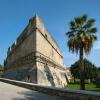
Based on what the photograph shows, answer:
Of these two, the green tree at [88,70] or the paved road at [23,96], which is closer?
the paved road at [23,96]

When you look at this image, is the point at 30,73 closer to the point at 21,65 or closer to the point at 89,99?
the point at 21,65

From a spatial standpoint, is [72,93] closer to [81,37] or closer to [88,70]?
[81,37]

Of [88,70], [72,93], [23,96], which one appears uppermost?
[88,70]

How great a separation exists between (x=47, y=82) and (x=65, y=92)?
15.8m

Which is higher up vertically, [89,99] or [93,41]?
[93,41]

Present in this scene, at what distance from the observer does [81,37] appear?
2734cm

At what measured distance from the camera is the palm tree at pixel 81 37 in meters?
26.8

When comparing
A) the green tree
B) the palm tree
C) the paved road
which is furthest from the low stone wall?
the green tree

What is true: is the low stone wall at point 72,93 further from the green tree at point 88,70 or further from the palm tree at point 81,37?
the green tree at point 88,70

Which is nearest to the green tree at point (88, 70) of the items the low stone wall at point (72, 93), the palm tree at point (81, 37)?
the palm tree at point (81, 37)

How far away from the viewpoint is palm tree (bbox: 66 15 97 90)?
2681 centimetres

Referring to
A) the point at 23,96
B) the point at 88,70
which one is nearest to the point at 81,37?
the point at 23,96

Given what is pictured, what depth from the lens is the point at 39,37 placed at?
27656 millimetres

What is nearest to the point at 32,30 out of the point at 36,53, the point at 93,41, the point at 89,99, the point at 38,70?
the point at 36,53
